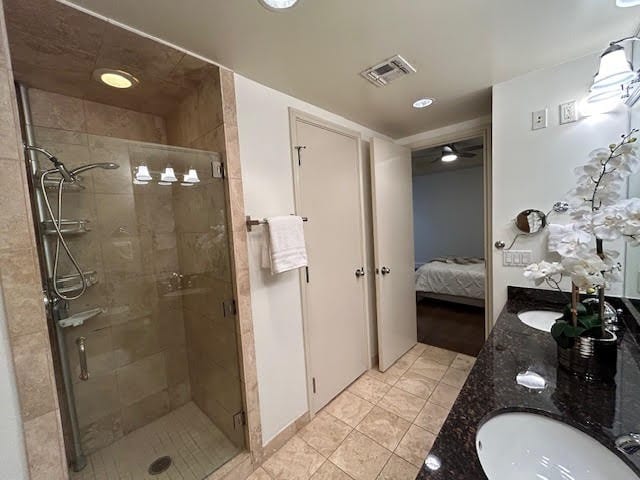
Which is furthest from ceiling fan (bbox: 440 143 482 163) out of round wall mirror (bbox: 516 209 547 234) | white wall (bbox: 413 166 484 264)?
round wall mirror (bbox: 516 209 547 234)

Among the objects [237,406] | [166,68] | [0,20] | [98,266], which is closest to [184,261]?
[98,266]

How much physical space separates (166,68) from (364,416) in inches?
102

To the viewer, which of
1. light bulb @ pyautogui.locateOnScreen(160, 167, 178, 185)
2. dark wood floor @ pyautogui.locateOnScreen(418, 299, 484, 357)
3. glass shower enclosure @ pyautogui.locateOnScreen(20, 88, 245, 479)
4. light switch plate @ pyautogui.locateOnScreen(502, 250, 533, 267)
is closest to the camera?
glass shower enclosure @ pyautogui.locateOnScreen(20, 88, 245, 479)

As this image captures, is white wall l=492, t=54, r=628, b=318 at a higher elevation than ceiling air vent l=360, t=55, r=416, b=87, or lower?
lower

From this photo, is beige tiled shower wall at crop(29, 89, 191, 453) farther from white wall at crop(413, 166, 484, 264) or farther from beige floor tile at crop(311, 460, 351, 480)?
white wall at crop(413, 166, 484, 264)

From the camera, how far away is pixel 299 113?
180 cm

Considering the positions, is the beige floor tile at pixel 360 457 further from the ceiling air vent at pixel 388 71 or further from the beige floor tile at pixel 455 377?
the ceiling air vent at pixel 388 71

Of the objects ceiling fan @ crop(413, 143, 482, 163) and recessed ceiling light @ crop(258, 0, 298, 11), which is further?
ceiling fan @ crop(413, 143, 482, 163)

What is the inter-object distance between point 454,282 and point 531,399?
3223mm

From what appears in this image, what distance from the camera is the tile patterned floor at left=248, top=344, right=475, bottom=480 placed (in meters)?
1.50

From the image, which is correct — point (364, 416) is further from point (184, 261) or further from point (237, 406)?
point (184, 261)

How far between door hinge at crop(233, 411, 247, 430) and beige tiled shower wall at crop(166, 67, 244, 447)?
13mm

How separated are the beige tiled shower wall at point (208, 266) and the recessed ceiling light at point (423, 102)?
56.6 inches

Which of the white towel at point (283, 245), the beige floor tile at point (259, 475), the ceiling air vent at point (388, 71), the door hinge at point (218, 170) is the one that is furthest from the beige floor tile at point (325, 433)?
the ceiling air vent at point (388, 71)
